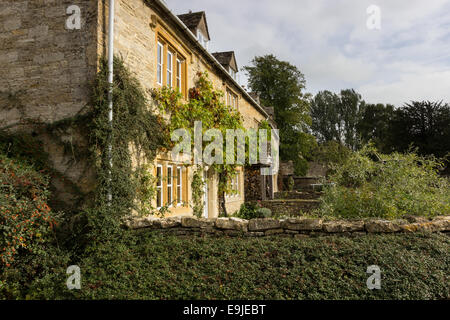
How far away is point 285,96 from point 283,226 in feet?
88.3

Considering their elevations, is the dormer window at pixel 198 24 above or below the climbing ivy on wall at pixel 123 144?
above

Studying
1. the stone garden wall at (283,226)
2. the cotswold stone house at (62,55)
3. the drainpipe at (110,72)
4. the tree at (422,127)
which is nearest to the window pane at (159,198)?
the cotswold stone house at (62,55)

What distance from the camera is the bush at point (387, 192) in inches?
279

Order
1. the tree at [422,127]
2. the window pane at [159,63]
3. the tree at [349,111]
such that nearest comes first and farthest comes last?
the window pane at [159,63] < the tree at [422,127] < the tree at [349,111]

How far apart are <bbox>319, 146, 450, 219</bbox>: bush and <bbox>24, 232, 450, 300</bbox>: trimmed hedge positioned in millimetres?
1435

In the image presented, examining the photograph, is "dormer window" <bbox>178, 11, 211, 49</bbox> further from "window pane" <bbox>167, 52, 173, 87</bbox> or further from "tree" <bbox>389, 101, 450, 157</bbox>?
"tree" <bbox>389, 101, 450, 157</bbox>

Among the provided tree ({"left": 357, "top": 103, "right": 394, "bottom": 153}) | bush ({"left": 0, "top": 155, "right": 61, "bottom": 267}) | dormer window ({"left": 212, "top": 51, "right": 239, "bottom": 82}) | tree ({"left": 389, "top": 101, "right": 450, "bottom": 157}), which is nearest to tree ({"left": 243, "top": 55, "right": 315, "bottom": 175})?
tree ({"left": 389, "top": 101, "right": 450, "bottom": 157})

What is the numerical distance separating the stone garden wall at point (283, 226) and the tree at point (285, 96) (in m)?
25.5

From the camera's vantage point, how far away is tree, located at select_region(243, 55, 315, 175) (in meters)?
30.9

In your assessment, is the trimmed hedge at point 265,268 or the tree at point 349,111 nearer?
the trimmed hedge at point 265,268

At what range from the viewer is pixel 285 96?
3111 cm

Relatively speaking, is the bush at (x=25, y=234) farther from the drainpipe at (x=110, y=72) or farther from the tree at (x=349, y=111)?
the tree at (x=349, y=111)

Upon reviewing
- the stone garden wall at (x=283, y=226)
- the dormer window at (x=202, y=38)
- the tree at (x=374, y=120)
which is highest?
the tree at (x=374, y=120)

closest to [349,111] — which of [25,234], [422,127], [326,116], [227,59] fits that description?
[326,116]
